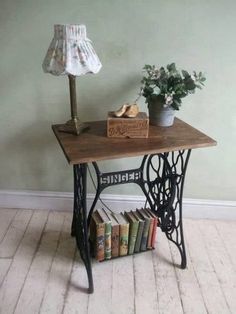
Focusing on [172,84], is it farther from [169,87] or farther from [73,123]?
[73,123]

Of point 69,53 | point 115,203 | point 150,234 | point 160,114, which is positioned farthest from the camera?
point 115,203

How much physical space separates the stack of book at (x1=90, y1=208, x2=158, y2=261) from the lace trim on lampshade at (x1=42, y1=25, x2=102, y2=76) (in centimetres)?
84

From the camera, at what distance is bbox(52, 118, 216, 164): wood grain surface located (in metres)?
1.23

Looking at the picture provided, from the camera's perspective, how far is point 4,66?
1746mm

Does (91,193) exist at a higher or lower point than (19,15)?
lower

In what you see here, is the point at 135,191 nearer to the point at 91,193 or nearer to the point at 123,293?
the point at 91,193

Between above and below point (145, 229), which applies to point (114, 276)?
below

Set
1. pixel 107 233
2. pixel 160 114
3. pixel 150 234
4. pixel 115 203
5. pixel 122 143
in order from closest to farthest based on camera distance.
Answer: pixel 122 143 → pixel 160 114 → pixel 107 233 → pixel 150 234 → pixel 115 203

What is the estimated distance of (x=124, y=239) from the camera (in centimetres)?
166

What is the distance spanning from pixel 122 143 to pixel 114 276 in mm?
790

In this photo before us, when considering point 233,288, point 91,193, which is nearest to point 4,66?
point 91,193

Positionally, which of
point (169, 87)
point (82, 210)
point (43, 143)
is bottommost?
point (82, 210)

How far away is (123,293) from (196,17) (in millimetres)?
1575

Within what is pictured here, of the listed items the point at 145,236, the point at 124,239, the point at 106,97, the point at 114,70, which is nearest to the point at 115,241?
the point at 124,239
